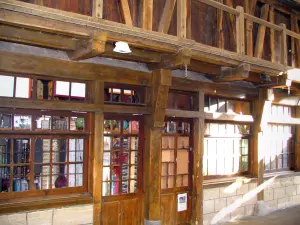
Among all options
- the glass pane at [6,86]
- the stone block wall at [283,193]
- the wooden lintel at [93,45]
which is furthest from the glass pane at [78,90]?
the stone block wall at [283,193]

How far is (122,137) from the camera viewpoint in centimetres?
646

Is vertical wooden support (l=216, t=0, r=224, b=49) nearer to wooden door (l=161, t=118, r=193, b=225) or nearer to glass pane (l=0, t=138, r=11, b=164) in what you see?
wooden door (l=161, t=118, r=193, b=225)

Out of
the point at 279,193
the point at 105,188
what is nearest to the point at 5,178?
the point at 105,188

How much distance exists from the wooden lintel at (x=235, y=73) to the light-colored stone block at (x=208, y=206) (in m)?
2.86

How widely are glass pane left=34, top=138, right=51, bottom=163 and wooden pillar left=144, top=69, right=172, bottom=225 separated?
77.1 inches

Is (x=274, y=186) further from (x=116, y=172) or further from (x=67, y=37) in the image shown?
(x=67, y=37)

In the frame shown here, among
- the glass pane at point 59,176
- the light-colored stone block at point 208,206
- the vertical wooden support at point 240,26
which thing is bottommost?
the light-colored stone block at point 208,206

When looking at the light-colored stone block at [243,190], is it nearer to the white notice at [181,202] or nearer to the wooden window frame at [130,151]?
the white notice at [181,202]

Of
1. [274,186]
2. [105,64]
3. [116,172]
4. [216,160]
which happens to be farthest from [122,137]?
[274,186]

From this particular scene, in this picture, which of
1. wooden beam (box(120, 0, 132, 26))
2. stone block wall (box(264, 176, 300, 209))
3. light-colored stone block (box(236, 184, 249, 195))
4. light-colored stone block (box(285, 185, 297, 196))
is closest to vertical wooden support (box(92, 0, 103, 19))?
wooden beam (box(120, 0, 132, 26))

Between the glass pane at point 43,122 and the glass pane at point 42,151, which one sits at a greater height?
the glass pane at point 43,122

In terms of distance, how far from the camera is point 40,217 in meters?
5.23

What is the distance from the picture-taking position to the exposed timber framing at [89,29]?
409 cm

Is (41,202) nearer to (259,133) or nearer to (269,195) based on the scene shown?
(259,133)
